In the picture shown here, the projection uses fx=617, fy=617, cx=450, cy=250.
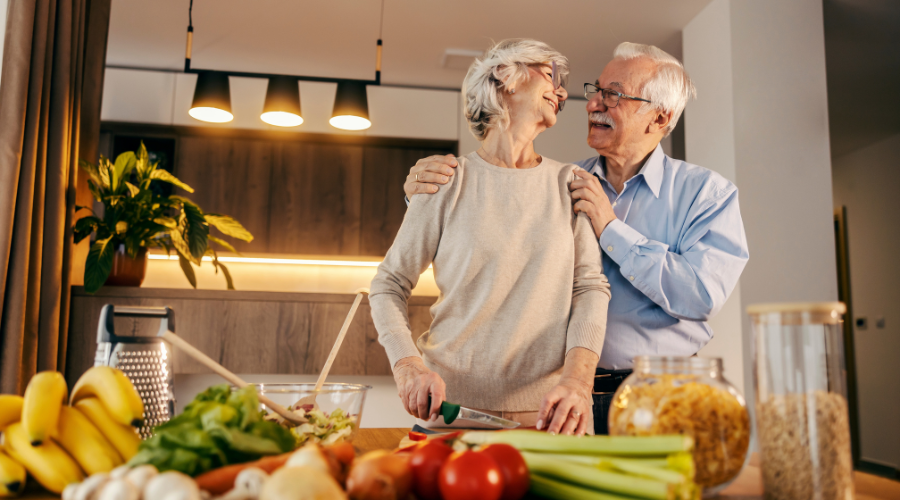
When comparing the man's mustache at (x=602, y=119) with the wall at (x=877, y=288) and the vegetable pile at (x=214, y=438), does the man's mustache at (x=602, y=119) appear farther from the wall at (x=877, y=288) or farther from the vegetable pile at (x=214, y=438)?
the wall at (x=877, y=288)

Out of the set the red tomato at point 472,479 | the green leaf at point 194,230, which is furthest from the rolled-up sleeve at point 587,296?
the green leaf at point 194,230

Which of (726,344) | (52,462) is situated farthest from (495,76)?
(726,344)

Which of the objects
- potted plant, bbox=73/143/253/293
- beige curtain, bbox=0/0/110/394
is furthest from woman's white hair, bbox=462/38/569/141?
potted plant, bbox=73/143/253/293

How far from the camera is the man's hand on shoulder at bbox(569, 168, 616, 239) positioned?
1.36m

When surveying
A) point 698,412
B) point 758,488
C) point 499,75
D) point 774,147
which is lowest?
point 758,488

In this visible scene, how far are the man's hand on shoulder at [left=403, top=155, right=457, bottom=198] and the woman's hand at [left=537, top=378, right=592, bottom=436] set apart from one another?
507 mm

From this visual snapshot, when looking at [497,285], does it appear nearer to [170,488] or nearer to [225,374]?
[225,374]

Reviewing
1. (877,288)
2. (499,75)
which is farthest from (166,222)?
(877,288)

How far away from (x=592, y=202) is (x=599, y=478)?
88 cm

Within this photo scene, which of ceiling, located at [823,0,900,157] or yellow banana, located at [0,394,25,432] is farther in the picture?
ceiling, located at [823,0,900,157]

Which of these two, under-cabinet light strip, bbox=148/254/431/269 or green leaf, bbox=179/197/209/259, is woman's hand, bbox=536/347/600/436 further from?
under-cabinet light strip, bbox=148/254/431/269

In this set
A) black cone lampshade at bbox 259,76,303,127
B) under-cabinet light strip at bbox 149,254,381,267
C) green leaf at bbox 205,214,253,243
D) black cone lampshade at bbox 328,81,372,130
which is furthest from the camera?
under-cabinet light strip at bbox 149,254,381,267

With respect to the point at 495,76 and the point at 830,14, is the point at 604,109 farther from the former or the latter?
the point at 830,14

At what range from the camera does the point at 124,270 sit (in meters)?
2.81
